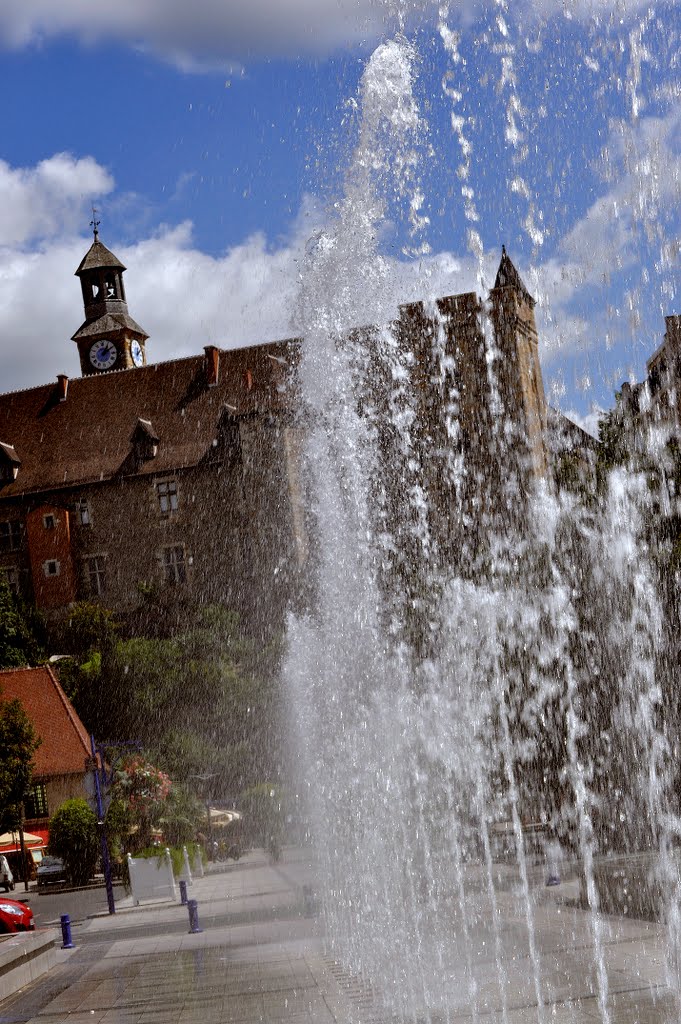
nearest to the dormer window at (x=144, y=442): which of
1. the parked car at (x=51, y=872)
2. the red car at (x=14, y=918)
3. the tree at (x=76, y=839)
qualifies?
the tree at (x=76, y=839)

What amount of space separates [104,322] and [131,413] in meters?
12.9

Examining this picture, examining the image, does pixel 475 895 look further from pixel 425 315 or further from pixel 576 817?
pixel 425 315

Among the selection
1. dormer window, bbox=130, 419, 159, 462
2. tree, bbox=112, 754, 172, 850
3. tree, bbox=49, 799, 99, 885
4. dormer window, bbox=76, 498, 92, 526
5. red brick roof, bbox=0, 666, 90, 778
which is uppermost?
dormer window, bbox=130, 419, 159, 462

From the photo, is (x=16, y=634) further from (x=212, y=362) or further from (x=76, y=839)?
(x=76, y=839)

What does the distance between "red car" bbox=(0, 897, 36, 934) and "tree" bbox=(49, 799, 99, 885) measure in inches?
407

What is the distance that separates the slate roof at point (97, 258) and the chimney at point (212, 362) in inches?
578

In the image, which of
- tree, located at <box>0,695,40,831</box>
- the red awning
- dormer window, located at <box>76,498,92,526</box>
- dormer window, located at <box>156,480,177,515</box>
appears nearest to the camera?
tree, located at <box>0,695,40,831</box>

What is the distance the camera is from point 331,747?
52.6 feet

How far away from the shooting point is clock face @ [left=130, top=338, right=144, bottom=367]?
3209 inches

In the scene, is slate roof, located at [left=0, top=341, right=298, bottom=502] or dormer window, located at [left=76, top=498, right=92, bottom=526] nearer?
slate roof, located at [left=0, top=341, right=298, bottom=502]

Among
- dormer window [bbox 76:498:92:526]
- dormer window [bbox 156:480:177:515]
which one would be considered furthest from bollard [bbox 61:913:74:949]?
dormer window [bbox 76:498:92:526]

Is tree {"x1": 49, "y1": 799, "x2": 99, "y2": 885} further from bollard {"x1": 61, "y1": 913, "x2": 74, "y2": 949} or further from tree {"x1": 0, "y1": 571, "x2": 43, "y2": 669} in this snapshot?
tree {"x1": 0, "y1": 571, "x2": 43, "y2": 669}

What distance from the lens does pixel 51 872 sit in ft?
104

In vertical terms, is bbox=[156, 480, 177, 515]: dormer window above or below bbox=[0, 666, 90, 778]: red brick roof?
above
